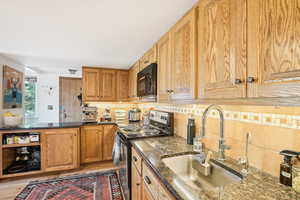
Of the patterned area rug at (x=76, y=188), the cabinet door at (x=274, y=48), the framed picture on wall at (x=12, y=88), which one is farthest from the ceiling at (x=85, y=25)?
the patterned area rug at (x=76, y=188)

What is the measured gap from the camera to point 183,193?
0.72 meters

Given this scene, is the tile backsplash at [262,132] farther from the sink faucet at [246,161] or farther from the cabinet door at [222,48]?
the cabinet door at [222,48]

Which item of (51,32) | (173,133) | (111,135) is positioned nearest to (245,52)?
(173,133)

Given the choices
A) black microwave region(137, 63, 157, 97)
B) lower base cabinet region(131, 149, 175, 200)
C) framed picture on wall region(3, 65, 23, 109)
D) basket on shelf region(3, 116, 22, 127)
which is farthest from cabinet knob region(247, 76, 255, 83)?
framed picture on wall region(3, 65, 23, 109)

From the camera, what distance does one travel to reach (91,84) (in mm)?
3434

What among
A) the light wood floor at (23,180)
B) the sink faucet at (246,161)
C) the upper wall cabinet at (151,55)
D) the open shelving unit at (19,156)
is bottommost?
the light wood floor at (23,180)

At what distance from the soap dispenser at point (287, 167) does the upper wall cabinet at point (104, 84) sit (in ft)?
10.5

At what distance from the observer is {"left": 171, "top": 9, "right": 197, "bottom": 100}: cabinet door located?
114 cm

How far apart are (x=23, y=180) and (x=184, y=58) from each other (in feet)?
10.9

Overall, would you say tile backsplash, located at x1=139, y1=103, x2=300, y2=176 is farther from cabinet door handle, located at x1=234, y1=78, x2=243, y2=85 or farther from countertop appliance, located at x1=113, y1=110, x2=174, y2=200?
countertop appliance, located at x1=113, y1=110, x2=174, y2=200

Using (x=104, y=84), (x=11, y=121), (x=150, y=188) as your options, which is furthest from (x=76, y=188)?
(x=104, y=84)

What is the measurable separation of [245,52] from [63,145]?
3.17 metres

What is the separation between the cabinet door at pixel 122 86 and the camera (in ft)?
12.0

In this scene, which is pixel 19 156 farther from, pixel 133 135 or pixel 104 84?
pixel 133 135
